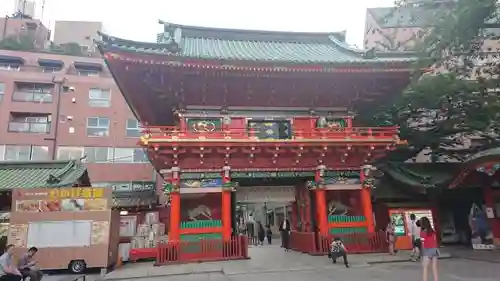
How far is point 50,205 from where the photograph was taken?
14156 mm

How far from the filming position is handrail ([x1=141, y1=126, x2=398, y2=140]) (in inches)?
581

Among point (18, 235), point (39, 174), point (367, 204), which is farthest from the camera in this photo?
point (39, 174)

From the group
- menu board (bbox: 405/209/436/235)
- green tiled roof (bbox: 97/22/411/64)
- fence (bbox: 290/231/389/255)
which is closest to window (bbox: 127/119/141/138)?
green tiled roof (bbox: 97/22/411/64)

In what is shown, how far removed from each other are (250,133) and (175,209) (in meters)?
4.53

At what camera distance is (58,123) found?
33.7 meters

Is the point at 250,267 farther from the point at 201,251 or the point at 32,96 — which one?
the point at 32,96

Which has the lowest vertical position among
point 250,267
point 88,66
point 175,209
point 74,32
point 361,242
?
point 250,267

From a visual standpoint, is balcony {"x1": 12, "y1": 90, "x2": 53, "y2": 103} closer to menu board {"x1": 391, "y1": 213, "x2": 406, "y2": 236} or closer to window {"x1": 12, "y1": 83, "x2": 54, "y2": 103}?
window {"x1": 12, "y1": 83, "x2": 54, "y2": 103}

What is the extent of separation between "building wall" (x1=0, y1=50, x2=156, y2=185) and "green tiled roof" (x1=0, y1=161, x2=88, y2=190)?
44.7 feet

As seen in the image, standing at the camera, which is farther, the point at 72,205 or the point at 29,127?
the point at 29,127

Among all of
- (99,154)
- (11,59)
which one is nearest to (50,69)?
(11,59)

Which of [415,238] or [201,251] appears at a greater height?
[415,238]

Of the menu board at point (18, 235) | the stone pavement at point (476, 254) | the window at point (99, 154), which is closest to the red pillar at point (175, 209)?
the menu board at point (18, 235)

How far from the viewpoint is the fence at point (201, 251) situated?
14099 millimetres
